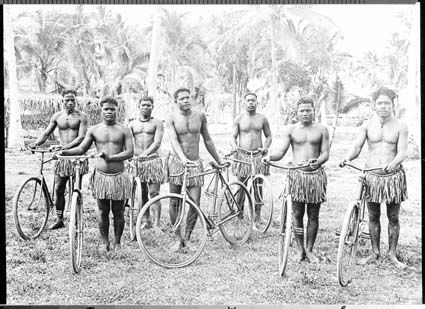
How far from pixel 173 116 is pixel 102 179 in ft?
2.67

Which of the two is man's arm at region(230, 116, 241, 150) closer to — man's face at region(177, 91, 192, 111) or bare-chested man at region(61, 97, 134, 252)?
man's face at region(177, 91, 192, 111)

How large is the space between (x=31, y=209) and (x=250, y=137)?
6.62 feet

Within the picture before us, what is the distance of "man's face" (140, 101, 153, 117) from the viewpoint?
4.64 metres

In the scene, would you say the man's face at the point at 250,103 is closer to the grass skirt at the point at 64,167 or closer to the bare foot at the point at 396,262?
the grass skirt at the point at 64,167

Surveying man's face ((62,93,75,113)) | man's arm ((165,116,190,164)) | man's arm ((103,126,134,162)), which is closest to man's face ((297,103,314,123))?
man's arm ((165,116,190,164))

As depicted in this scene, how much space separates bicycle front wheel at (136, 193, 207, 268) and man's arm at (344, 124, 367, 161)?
1.37 metres

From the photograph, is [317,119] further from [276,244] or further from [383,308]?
[383,308]

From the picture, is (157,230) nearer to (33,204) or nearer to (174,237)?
(174,237)

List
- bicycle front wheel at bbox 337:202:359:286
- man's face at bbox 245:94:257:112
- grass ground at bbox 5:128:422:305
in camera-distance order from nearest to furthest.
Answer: bicycle front wheel at bbox 337:202:359:286 < grass ground at bbox 5:128:422:305 < man's face at bbox 245:94:257:112

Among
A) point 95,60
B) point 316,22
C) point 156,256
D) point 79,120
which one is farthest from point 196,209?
point 316,22

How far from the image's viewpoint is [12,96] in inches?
183

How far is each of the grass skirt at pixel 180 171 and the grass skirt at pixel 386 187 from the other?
143cm

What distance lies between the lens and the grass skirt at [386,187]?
4.55 metres

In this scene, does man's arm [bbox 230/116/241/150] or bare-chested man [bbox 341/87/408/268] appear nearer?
bare-chested man [bbox 341/87/408/268]
